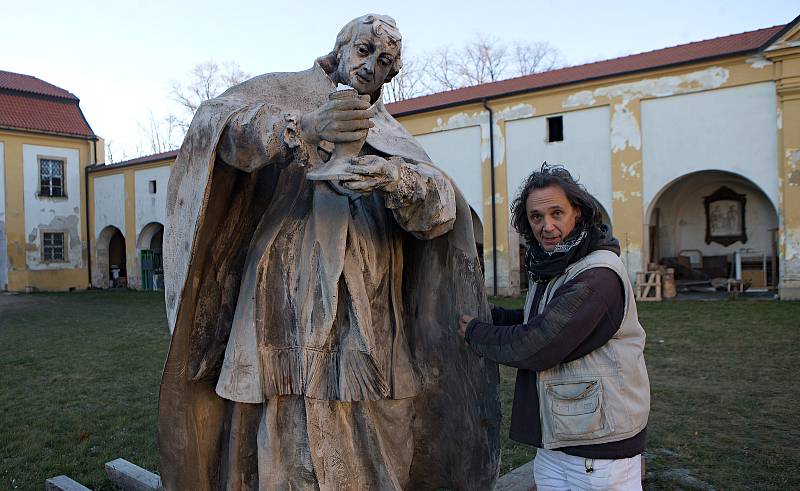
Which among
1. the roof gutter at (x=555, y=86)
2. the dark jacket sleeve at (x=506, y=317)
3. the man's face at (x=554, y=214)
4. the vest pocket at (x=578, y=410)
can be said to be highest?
the roof gutter at (x=555, y=86)

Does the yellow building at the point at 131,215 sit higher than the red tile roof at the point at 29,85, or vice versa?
the red tile roof at the point at 29,85

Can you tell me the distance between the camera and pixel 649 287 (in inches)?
583

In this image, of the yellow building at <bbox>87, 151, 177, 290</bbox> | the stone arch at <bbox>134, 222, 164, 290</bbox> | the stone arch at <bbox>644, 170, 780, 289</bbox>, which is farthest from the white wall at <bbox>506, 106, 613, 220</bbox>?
the stone arch at <bbox>134, 222, 164, 290</bbox>

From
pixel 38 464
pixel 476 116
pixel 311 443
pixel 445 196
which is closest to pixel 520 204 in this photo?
pixel 445 196

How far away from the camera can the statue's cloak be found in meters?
1.87

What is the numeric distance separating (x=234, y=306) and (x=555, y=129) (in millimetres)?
15254

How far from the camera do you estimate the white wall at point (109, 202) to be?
2409 centimetres

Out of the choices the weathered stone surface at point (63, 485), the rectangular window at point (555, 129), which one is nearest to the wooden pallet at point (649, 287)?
the rectangular window at point (555, 129)

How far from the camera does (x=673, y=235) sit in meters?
18.6

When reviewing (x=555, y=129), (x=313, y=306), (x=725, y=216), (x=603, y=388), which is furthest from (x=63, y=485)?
(x=725, y=216)

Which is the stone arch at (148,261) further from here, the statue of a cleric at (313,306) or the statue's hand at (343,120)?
the statue's hand at (343,120)

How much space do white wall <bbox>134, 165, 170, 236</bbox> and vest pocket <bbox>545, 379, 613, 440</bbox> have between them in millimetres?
22340

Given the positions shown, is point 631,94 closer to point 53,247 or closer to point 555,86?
point 555,86

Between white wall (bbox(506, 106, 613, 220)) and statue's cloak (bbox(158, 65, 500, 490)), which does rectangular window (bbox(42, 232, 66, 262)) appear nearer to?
white wall (bbox(506, 106, 613, 220))
